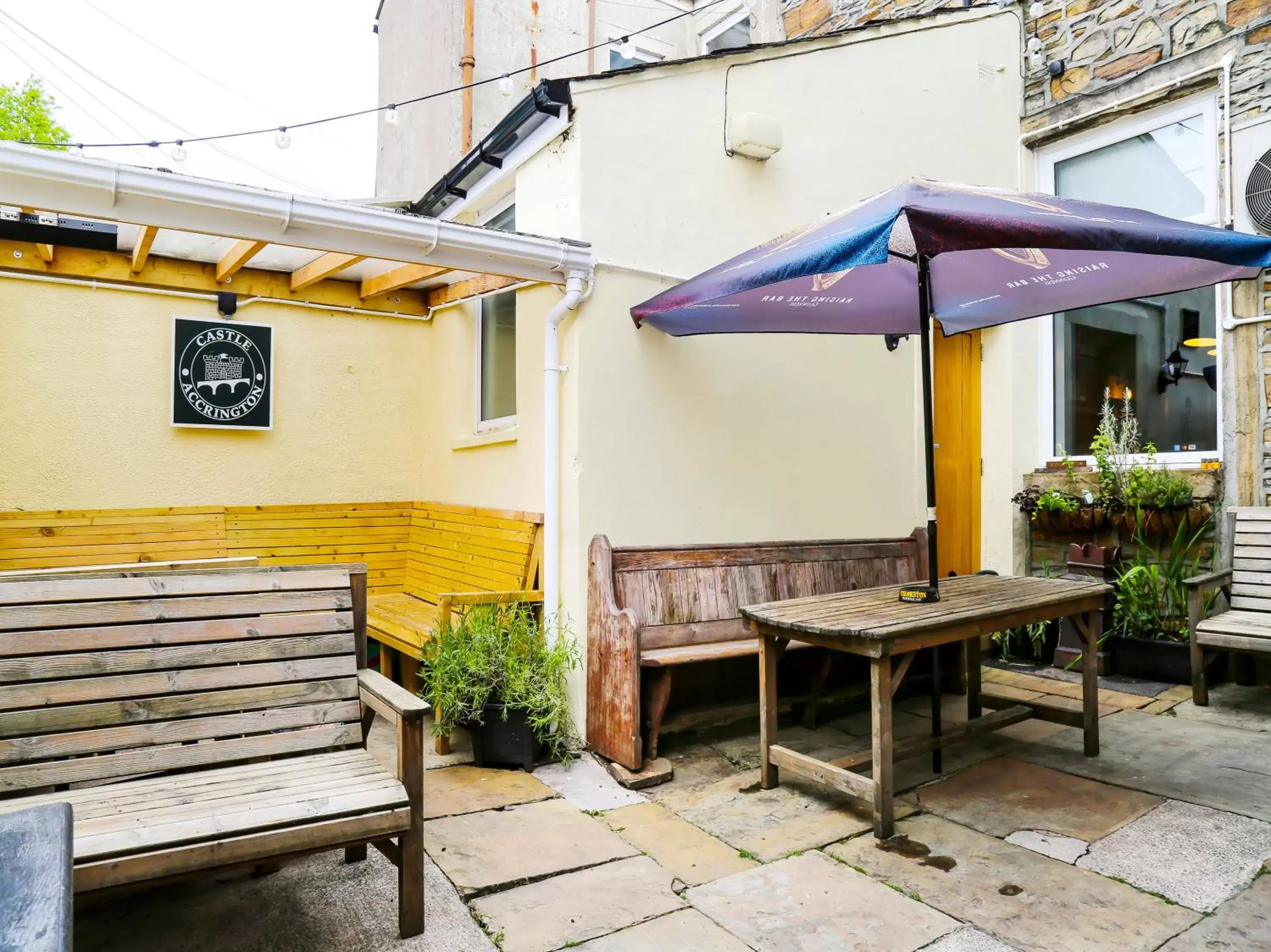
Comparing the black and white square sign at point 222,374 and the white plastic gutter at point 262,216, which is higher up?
the white plastic gutter at point 262,216

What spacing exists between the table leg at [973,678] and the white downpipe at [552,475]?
6.67 feet

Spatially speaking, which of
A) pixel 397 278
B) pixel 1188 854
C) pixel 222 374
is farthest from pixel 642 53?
pixel 1188 854

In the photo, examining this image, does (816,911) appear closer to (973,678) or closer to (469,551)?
(973,678)

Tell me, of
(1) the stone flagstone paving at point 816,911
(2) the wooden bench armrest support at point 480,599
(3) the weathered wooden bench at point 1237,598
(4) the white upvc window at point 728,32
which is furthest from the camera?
(4) the white upvc window at point 728,32

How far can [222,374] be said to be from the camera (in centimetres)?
511

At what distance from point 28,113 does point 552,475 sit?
22.0 meters

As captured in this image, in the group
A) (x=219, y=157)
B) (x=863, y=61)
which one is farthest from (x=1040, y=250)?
(x=219, y=157)

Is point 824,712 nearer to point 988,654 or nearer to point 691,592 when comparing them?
point 691,592

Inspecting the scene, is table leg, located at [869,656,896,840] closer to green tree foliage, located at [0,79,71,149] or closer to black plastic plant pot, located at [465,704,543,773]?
black plastic plant pot, located at [465,704,543,773]

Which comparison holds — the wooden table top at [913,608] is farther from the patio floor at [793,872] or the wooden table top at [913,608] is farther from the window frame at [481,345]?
the window frame at [481,345]

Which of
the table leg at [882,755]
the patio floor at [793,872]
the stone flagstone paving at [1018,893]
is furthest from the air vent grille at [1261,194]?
the stone flagstone paving at [1018,893]

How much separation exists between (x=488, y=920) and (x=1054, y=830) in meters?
2.01

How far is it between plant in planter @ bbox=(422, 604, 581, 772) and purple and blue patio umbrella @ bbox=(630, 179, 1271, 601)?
1653 millimetres

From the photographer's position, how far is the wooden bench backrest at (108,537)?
448 cm
